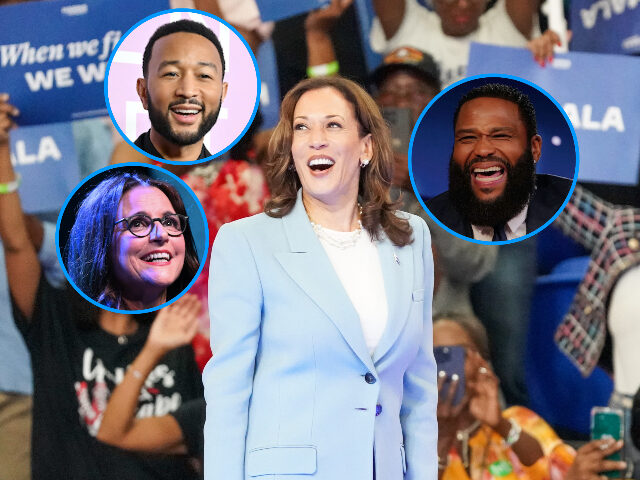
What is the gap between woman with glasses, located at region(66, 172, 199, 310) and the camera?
3088 millimetres

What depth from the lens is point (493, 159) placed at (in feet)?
10.6

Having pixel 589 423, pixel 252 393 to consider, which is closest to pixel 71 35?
pixel 252 393

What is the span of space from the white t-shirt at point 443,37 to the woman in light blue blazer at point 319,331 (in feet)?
4.49

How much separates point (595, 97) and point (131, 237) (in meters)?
1.96

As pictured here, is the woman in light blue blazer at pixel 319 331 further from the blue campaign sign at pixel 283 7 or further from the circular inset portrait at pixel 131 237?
the blue campaign sign at pixel 283 7

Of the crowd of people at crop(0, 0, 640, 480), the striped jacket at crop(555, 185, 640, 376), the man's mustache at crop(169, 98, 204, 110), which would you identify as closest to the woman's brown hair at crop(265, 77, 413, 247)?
the crowd of people at crop(0, 0, 640, 480)

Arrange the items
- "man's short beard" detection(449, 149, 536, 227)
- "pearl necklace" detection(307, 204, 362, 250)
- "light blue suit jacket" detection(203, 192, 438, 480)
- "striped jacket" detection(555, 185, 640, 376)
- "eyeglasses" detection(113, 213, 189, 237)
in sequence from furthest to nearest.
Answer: "striped jacket" detection(555, 185, 640, 376)
"man's short beard" detection(449, 149, 536, 227)
"eyeglasses" detection(113, 213, 189, 237)
"pearl necklace" detection(307, 204, 362, 250)
"light blue suit jacket" detection(203, 192, 438, 480)

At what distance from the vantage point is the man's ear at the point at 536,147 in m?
3.21

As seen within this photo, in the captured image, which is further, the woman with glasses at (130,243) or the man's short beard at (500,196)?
the man's short beard at (500,196)

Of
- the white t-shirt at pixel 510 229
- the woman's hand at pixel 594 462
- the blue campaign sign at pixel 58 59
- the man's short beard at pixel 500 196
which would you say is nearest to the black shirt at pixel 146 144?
the blue campaign sign at pixel 58 59

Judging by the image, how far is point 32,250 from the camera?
3273 mm

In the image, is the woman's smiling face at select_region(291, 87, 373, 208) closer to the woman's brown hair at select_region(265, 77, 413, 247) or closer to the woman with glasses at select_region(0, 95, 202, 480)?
the woman's brown hair at select_region(265, 77, 413, 247)

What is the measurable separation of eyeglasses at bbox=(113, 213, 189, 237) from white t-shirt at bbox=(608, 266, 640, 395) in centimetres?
177

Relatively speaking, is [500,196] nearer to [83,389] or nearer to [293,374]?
[293,374]
